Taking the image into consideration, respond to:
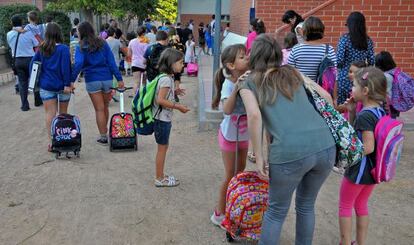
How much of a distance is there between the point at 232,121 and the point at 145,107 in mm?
1343

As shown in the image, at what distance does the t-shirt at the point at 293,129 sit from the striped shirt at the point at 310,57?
2.29m

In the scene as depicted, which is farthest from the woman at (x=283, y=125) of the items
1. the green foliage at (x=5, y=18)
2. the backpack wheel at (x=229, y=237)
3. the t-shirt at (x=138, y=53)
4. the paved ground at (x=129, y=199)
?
the green foliage at (x=5, y=18)

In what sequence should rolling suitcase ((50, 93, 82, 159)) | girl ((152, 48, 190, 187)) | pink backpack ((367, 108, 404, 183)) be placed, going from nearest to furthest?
pink backpack ((367, 108, 404, 183)) → girl ((152, 48, 190, 187)) → rolling suitcase ((50, 93, 82, 159))

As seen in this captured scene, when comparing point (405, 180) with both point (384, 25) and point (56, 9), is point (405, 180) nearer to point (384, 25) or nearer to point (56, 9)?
point (384, 25)

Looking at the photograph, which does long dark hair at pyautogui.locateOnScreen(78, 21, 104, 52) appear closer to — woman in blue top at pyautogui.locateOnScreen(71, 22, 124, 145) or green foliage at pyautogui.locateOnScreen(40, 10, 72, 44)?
woman in blue top at pyautogui.locateOnScreen(71, 22, 124, 145)

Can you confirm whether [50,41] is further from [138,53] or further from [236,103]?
[138,53]

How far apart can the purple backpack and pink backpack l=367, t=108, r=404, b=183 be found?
1.99 m

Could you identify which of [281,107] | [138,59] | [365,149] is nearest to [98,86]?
[138,59]

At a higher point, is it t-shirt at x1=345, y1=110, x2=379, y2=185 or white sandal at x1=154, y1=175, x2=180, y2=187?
t-shirt at x1=345, y1=110, x2=379, y2=185

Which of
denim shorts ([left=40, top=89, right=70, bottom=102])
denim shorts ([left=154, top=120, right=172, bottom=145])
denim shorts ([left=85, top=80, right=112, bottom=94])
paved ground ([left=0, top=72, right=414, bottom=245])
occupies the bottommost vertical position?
paved ground ([left=0, top=72, right=414, bottom=245])

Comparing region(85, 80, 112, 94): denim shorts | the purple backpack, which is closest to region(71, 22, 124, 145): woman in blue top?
region(85, 80, 112, 94): denim shorts

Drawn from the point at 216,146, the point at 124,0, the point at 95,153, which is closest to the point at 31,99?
the point at 95,153

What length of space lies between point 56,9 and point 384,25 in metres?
14.4

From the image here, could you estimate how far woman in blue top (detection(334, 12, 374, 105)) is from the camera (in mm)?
5082
